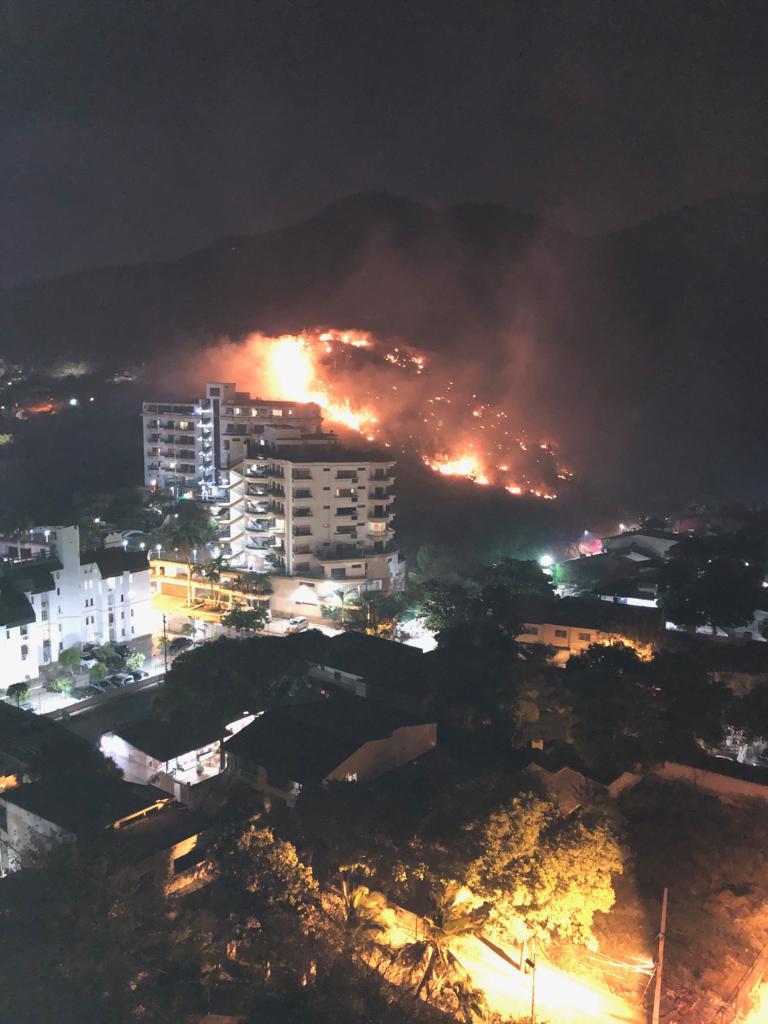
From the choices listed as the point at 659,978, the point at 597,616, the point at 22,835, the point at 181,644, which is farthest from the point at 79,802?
the point at 597,616

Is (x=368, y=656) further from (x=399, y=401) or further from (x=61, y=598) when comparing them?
(x=399, y=401)

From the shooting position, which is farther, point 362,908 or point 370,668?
point 370,668

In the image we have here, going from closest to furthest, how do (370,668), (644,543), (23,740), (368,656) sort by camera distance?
1. (23,740)
2. (370,668)
3. (368,656)
4. (644,543)

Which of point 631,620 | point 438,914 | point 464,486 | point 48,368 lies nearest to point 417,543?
point 464,486

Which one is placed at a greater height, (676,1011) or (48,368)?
(48,368)

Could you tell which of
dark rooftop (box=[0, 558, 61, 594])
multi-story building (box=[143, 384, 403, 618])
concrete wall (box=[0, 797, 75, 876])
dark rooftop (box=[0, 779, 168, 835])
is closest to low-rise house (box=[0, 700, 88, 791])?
dark rooftop (box=[0, 779, 168, 835])

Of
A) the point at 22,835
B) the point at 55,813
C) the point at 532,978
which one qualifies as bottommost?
the point at 532,978

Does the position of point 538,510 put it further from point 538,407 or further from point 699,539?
point 538,407

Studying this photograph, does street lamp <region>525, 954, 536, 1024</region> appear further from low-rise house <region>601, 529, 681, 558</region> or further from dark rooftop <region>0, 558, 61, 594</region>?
low-rise house <region>601, 529, 681, 558</region>
